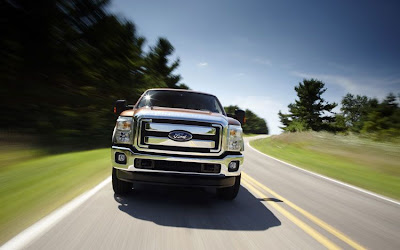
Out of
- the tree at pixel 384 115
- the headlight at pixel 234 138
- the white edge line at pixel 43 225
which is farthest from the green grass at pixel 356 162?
the tree at pixel 384 115

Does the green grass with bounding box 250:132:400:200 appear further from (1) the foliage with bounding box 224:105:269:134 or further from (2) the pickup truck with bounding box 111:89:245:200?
(1) the foliage with bounding box 224:105:269:134

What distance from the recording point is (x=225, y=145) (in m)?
4.21

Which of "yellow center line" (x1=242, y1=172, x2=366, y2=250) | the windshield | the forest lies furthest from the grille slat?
the forest

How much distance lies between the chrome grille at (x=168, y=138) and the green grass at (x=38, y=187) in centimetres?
161

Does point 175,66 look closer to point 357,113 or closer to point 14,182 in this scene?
point 14,182

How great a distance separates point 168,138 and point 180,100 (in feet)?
5.70

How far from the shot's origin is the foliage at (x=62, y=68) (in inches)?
409

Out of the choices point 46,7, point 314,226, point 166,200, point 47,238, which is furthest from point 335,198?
point 46,7

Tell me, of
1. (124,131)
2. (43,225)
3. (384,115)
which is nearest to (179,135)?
(124,131)

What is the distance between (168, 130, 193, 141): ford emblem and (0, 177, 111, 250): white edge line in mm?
1713

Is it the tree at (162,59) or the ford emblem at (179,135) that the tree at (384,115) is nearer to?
the tree at (162,59)

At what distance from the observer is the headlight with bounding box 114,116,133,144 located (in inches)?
161

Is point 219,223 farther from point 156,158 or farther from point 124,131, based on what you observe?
point 124,131

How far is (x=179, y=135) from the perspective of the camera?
403cm
